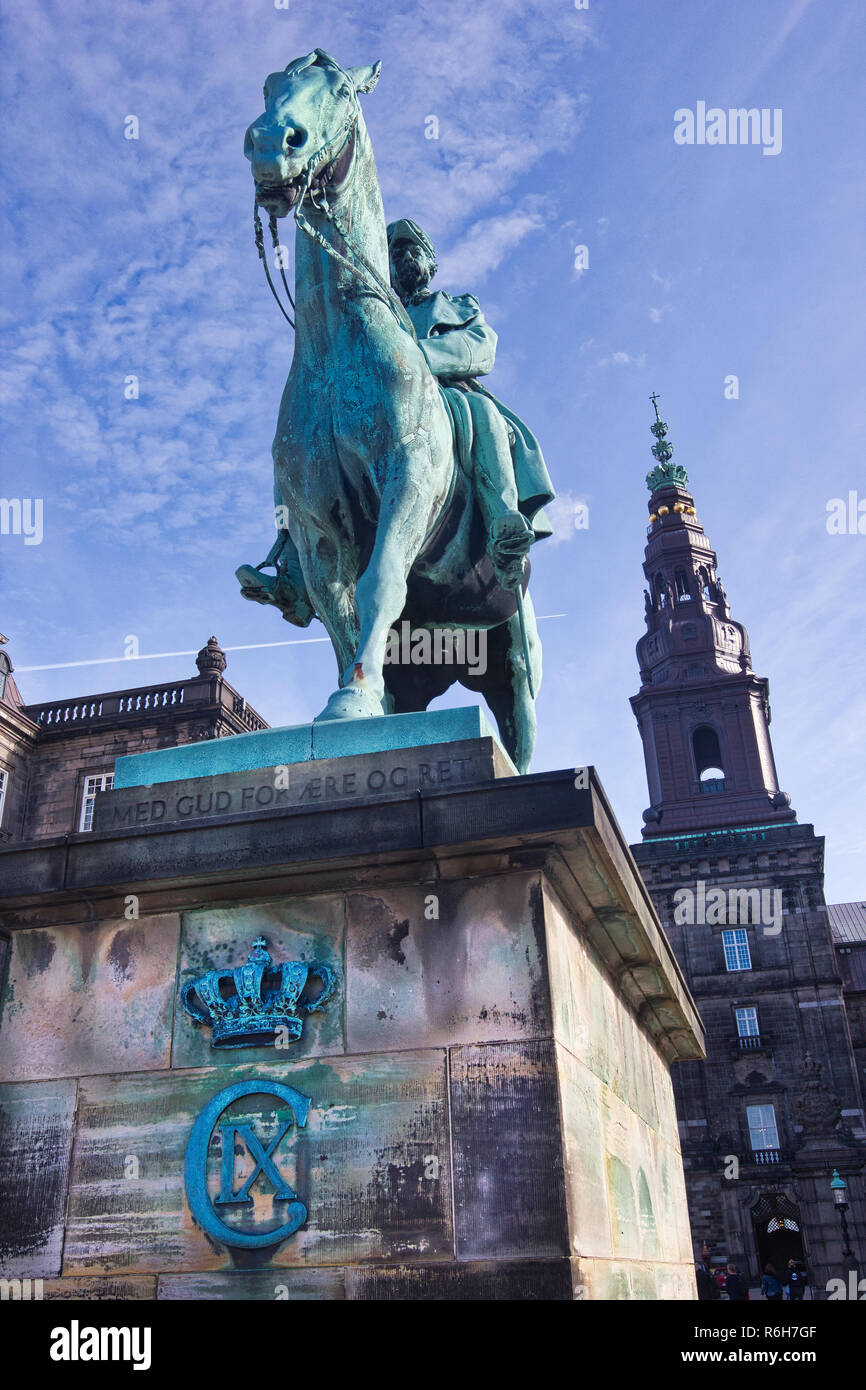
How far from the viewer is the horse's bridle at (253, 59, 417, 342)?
523 cm

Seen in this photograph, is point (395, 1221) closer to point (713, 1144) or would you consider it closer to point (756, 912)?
point (713, 1144)

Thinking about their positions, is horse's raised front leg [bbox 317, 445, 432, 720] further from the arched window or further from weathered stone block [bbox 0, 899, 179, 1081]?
the arched window

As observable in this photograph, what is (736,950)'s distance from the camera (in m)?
58.2

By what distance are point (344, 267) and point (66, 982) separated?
3.51 meters

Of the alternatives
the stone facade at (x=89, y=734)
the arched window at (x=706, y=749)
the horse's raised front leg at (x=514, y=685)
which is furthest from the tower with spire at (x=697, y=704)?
the horse's raised front leg at (x=514, y=685)

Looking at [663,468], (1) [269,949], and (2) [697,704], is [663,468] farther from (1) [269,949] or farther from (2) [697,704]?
(1) [269,949]

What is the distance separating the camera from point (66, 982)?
4.46 meters

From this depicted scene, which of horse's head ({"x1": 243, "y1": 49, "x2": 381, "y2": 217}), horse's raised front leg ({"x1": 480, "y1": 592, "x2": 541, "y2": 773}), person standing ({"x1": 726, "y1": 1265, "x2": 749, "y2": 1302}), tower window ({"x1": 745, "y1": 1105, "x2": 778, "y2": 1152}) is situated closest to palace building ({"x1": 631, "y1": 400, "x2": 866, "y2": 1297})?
tower window ({"x1": 745, "y1": 1105, "x2": 778, "y2": 1152})

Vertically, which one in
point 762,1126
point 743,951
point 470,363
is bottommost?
point 470,363

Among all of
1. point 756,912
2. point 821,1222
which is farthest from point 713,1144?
point 756,912

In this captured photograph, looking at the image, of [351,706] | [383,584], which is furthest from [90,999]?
[383,584]

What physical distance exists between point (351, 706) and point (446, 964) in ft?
4.24

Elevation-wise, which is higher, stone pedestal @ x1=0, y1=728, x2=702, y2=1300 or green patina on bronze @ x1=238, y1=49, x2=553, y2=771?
green patina on bronze @ x1=238, y1=49, x2=553, y2=771

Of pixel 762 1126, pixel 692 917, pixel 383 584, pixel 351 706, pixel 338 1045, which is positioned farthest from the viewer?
pixel 692 917
